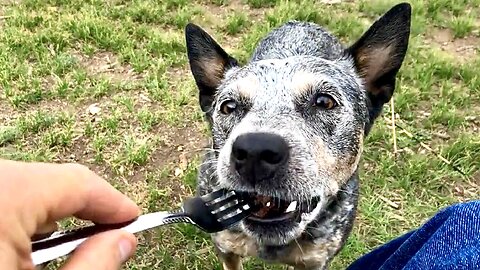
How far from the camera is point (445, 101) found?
20.8 feet

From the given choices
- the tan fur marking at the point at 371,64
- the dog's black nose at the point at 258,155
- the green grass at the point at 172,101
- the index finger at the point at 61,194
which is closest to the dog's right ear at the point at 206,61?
the tan fur marking at the point at 371,64

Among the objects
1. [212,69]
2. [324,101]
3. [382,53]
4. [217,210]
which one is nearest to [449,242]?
[217,210]

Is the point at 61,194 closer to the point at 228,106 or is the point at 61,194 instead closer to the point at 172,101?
the point at 228,106

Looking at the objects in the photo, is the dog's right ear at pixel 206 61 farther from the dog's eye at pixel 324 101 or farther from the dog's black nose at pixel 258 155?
the dog's black nose at pixel 258 155

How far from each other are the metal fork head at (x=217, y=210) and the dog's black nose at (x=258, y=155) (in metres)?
0.14

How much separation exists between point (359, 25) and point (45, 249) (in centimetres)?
577

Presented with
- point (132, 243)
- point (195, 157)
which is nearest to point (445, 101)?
point (195, 157)

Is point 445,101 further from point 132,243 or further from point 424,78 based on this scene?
point 132,243

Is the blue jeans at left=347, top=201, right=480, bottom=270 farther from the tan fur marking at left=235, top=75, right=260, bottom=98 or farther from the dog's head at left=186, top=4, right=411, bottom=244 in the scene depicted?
the tan fur marking at left=235, top=75, right=260, bottom=98

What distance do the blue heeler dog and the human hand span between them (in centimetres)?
114

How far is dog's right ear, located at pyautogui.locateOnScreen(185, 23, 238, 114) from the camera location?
4.15m

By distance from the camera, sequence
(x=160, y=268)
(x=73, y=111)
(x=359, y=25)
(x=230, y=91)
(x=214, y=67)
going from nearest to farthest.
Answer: (x=230, y=91)
(x=214, y=67)
(x=160, y=268)
(x=73, y=111)
(x=359, y=25)

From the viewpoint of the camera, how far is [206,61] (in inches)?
166

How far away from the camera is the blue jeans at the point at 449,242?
6.89 ft
